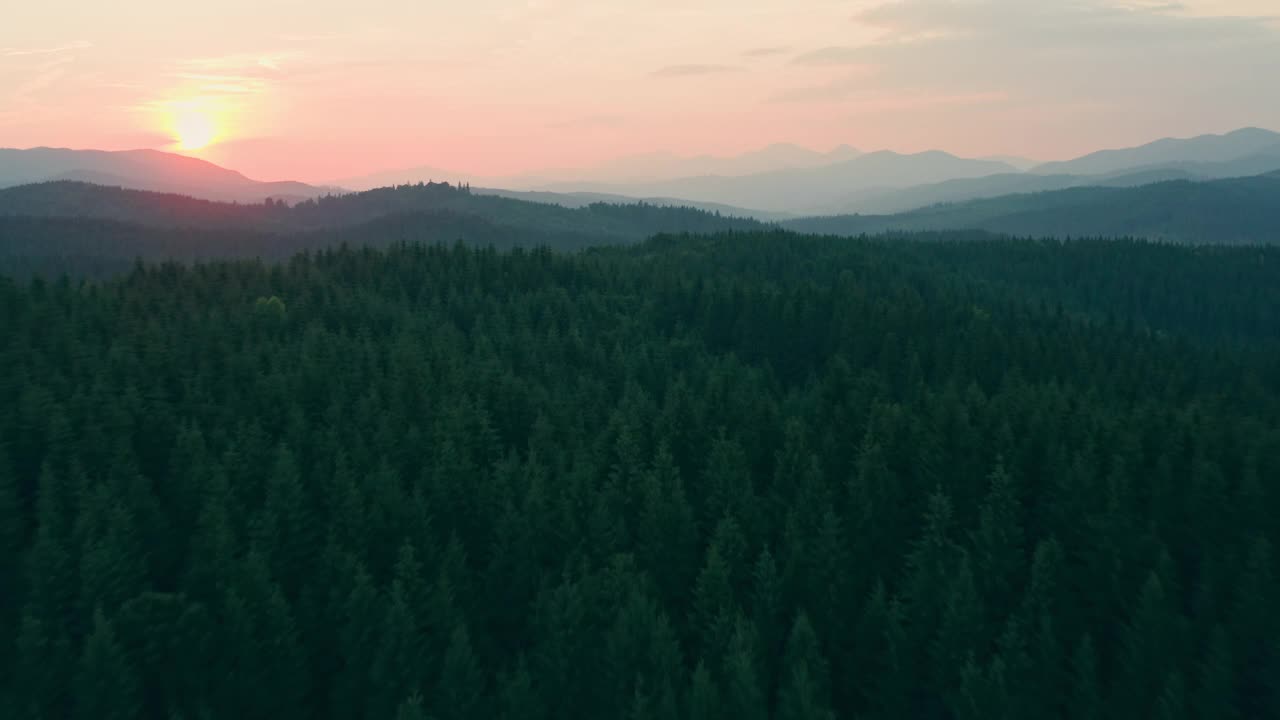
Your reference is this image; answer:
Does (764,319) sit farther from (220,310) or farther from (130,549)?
(130,549)

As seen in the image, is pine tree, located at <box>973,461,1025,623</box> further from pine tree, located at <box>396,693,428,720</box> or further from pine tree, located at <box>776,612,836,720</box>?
pine tree, located at <box>396,693,428,720</box>

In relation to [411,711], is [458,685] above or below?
below

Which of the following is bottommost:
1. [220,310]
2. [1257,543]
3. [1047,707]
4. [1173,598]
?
[1047,707]

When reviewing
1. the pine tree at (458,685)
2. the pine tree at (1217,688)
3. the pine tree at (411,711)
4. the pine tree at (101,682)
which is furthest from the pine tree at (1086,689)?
the pine tree at (101,682)

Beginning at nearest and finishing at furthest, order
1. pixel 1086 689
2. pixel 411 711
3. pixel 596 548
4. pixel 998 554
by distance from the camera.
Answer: pixel 411 711 → pixel 1086 689 → pixel 998 554 → pixel 596 548

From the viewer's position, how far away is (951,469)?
58094 millimetres

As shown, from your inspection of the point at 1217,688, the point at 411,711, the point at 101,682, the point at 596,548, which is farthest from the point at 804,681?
the point at 101,682

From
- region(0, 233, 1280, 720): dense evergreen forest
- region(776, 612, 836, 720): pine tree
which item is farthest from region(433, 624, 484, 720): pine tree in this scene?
region(776, 612, 836, 720): pine tree

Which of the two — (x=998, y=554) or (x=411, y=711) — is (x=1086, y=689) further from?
(x=411, y=711)

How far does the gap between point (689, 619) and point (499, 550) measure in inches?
477

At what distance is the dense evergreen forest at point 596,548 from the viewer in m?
39.6

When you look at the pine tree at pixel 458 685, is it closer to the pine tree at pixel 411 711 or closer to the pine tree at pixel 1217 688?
the pine tree at pixel 411 711

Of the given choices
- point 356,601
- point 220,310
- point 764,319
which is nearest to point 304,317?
Answer: point 220,310

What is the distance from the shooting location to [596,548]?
164ft
